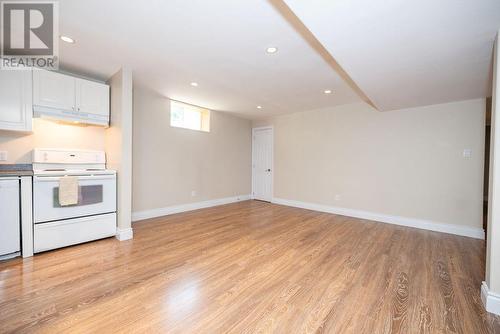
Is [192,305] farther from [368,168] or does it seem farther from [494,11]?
[368,168]

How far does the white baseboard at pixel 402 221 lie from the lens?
329 centimetres

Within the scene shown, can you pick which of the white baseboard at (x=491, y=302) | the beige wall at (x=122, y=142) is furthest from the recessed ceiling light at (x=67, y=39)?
the white baseboard at (x=491, y=302)

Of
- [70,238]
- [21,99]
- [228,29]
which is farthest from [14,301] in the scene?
[228,29]

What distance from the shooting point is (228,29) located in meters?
1.94

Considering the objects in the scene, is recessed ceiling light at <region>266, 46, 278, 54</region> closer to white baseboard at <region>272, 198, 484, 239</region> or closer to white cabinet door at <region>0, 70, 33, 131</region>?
white cabinet door at <region>0, 70, 33, 131</region>

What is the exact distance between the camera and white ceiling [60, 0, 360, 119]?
5.67 ft

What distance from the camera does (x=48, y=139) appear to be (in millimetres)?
2809

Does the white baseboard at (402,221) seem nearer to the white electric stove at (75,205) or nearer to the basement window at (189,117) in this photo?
the basement window at (189,117)

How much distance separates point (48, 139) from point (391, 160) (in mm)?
5702

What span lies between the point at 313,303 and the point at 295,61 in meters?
2.57

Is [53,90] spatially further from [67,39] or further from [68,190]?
[68,190]

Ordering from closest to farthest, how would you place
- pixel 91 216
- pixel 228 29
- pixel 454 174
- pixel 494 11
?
pixel 494 11
pixel 228 29
pixel 91 216
pixel 454 174

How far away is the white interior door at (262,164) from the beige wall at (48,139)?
384 centimetres

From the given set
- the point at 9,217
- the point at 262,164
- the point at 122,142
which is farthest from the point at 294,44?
the point at 262,164
